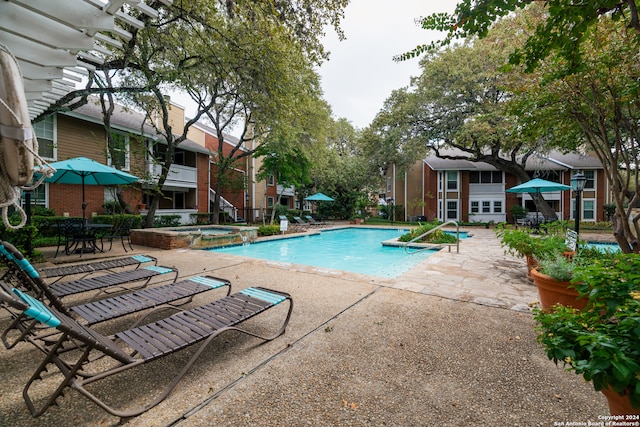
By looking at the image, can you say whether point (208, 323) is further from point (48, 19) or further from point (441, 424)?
point (48, 19)

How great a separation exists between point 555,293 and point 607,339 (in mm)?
2647

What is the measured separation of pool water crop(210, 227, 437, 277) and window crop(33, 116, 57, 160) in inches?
352

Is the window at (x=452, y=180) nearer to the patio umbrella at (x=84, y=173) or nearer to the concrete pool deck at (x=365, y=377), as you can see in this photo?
the concrete pool deck at (x=365, y=377)

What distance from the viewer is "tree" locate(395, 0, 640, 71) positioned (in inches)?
99.0

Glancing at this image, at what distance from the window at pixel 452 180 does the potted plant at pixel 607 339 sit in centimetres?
2573

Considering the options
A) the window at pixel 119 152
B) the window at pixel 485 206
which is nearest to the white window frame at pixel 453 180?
the window at pixel 485 206

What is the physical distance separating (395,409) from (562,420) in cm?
112

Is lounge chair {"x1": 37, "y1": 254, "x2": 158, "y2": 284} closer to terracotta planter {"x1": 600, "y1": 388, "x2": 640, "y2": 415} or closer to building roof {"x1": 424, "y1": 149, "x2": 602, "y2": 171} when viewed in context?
terracotta planter {"x1": 600, "y1": 388, "x2": 640, "y2": 415}

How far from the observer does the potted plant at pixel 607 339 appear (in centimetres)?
116

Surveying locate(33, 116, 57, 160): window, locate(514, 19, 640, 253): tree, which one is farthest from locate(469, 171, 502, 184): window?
locate(33, 116, 57, 160): window

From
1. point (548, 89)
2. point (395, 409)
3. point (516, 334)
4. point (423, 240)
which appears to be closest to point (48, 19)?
point (395, 409)

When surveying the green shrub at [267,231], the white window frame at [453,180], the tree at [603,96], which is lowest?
the green shrub at [267,231]

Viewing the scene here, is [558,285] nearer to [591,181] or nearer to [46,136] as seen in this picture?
[46,136]

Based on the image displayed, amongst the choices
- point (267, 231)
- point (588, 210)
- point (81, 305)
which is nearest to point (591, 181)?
point (588, 210)
